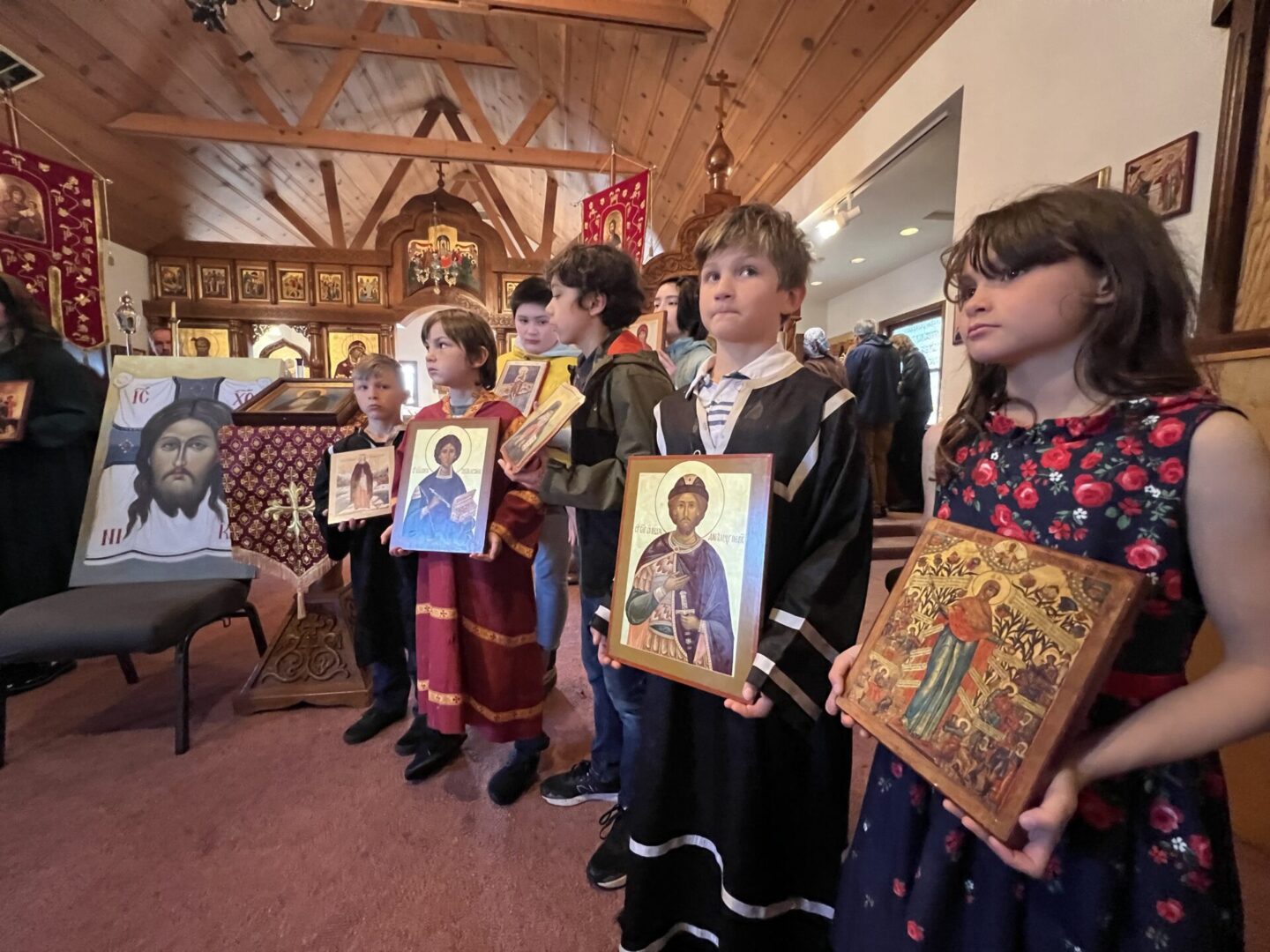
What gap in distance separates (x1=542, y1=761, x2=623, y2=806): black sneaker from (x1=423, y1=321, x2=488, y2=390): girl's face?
1.38 m

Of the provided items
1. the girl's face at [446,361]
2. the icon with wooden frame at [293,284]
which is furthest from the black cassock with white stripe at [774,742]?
the icon with wooden frame at [293,284]

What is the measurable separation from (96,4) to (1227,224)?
300 inches

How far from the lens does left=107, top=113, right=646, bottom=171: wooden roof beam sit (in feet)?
20.6

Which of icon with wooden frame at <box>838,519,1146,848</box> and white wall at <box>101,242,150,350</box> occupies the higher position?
white wall at <box>101,242,150,350</box>

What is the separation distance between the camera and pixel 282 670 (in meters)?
2.65

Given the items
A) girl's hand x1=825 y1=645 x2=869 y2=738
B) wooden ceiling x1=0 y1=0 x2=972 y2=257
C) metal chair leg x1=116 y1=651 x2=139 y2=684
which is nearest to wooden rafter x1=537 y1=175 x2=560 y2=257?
wooden ceiling x1=0 y1=0 x2=972 y2=257

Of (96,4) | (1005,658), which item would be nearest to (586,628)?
(1005,658)

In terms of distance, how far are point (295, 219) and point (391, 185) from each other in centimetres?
165

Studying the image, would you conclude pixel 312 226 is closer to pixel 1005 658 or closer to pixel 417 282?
pixel 417 282

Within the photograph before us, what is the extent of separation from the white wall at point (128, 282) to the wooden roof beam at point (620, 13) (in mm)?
7408

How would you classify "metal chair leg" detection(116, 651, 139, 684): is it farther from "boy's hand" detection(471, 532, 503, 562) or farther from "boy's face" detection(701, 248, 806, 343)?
"boy's face" detection(701, 248, 806, 343)

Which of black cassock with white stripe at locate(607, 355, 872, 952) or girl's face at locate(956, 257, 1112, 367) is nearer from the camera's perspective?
girl's face at locate(956, 257, 1112, 367)

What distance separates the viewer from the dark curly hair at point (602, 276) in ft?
5.27

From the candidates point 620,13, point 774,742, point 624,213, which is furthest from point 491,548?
point 620,13
